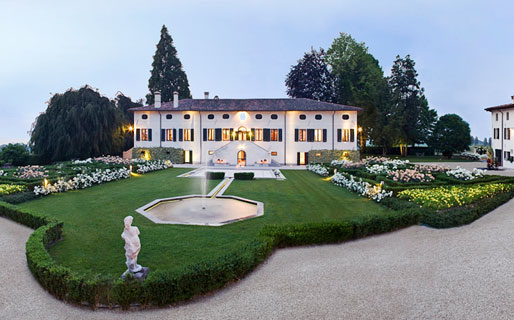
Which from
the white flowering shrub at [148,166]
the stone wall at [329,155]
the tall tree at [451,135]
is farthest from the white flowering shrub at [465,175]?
the tall tree at [451,135]

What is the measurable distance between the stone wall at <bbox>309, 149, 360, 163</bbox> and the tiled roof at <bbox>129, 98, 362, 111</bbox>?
4493mm

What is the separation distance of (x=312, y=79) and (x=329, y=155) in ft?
67.5

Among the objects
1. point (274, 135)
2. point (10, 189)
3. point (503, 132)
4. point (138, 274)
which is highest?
point (274, 135)

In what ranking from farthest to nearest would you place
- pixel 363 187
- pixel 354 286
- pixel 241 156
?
pixel 241 156 → pixel 363 187 → pixel 354 286

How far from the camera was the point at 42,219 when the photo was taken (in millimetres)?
9633

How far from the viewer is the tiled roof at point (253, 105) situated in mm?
36156

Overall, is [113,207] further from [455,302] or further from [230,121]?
[230,121]

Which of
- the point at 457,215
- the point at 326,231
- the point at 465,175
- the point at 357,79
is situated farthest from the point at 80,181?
the point at 357,79

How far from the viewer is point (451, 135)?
163 feet

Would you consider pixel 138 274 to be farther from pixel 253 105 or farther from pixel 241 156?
pixel 253 105

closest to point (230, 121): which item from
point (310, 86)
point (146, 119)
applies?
point (146, 119)

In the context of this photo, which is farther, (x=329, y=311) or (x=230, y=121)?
(x=230, y=121)

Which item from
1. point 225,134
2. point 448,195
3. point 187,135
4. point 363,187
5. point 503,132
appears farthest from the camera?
point 187,135

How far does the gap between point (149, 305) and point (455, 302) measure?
5.02 meters
